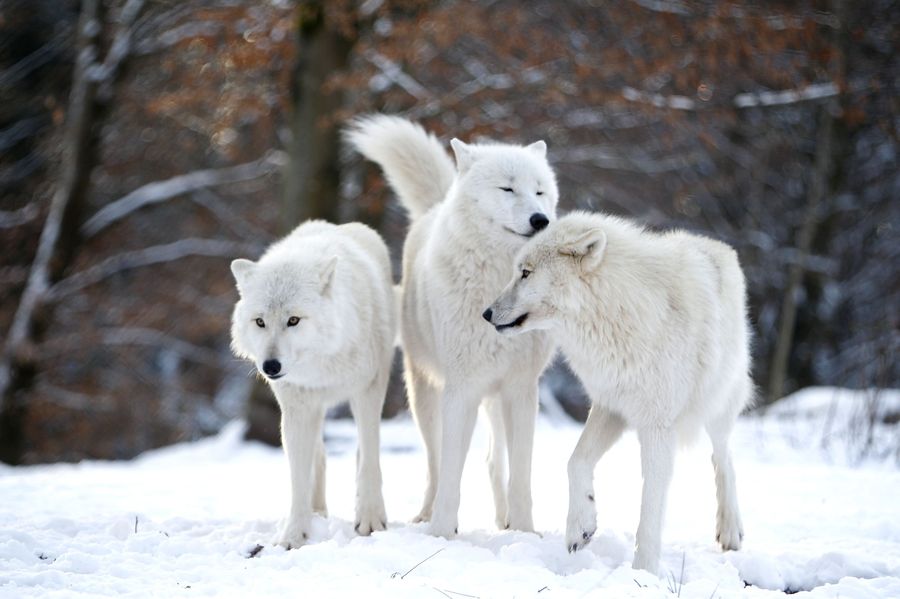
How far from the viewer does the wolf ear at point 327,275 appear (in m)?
4.69

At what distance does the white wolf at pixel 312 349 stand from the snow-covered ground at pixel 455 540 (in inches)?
12.1

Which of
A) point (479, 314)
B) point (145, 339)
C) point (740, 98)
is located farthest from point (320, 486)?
point (145, 339)

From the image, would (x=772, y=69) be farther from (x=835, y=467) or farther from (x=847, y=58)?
(x=835, y=467)

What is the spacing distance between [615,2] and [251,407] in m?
6.13

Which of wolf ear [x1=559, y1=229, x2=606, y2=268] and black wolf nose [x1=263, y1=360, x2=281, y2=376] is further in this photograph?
black wolf nose [x1=263, y1=360, x2=281, y2=376]

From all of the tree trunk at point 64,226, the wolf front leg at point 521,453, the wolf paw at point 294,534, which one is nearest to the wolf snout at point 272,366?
the wolf paw at point 294,534

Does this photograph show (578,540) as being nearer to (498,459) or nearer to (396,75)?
(498,459)

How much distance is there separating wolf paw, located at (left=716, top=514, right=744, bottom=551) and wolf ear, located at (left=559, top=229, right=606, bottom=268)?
160 cm

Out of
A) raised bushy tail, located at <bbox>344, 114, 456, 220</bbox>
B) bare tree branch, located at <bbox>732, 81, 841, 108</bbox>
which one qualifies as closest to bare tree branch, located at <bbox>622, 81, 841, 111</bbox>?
bare tree branch, located at <bbox>732, 81, 841, 108</bbox>

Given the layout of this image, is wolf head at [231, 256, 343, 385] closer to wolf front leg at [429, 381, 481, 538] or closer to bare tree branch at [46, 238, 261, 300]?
wolf front leg at [429, 381, 481, 538]

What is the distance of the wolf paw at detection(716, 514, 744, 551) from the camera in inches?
181

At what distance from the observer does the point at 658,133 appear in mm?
13086

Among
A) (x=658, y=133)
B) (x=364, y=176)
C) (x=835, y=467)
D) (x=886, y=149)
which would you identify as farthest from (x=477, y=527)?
(x=886, y=149)

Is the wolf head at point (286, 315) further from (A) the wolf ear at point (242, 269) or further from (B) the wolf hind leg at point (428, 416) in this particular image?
(B) the wolf hind leg at point (428, 416)
